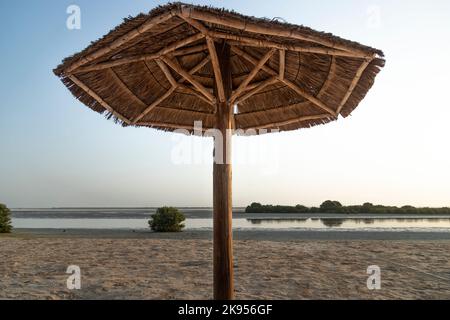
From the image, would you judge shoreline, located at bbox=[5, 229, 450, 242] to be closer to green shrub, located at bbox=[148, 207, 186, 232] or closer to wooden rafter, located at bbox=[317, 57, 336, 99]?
green shrub, located at bbox=[148, 207, 186, 232]

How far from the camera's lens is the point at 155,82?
193 inches

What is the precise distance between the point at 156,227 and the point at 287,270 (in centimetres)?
1393

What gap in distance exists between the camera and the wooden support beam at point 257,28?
9.38ft

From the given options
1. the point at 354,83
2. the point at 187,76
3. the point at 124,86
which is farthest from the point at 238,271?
the point at 187,76

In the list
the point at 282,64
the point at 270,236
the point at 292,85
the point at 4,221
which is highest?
the point at 282,64

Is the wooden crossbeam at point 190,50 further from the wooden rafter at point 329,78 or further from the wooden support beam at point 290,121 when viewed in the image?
the wooden support beam at point 290,121

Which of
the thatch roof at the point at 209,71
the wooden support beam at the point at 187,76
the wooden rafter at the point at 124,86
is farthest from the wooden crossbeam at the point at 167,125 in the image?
the wooden support beam at the point at 187,76

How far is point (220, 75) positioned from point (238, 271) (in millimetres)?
5668

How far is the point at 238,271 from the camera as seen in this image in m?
8.33

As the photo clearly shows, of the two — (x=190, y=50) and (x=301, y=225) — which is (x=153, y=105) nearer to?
(x=190, y=50)

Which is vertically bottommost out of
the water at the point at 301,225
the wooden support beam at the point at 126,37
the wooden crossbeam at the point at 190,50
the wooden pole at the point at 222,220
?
the water at the point at 301,225

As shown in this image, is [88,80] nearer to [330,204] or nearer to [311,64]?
[311,64]

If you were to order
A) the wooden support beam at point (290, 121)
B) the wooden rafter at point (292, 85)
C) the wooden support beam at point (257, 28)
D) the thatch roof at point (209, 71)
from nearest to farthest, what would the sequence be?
the wooden support beam at point (257, 28) < the thatch roof at point (209, 71) < the wooden rafter at point (292, 85) < the wooden support beam at point (290, 121)
